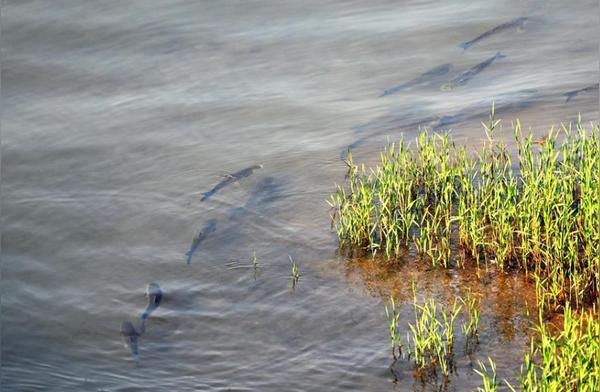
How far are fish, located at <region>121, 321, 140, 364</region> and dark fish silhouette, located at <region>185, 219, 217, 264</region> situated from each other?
101 centimetres

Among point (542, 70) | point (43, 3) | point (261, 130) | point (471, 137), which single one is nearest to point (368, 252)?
point (471, 137)

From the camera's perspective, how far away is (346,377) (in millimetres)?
5930

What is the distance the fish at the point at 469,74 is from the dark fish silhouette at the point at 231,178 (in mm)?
2796

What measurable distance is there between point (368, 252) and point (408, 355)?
149cm

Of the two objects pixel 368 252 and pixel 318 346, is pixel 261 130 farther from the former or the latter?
pixel 318 346

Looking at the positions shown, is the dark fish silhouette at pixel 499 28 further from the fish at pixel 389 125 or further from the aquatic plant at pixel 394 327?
Answer: the aquatic plant at pixel 394 327

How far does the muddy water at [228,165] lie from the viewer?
21.0 ft

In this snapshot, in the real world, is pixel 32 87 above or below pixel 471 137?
above

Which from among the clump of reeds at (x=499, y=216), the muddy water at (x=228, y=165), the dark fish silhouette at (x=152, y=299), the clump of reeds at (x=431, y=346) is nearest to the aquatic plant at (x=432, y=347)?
the clump of reeds at (x=431, y=346)

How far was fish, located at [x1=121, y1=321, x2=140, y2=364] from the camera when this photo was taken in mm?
6434

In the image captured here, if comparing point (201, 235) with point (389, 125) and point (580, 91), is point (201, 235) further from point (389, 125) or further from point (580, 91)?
point (580, 91)

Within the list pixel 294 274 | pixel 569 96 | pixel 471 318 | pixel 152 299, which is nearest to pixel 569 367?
pixel 471 318

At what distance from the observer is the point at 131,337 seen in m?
6.63

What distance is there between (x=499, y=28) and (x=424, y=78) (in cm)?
186
